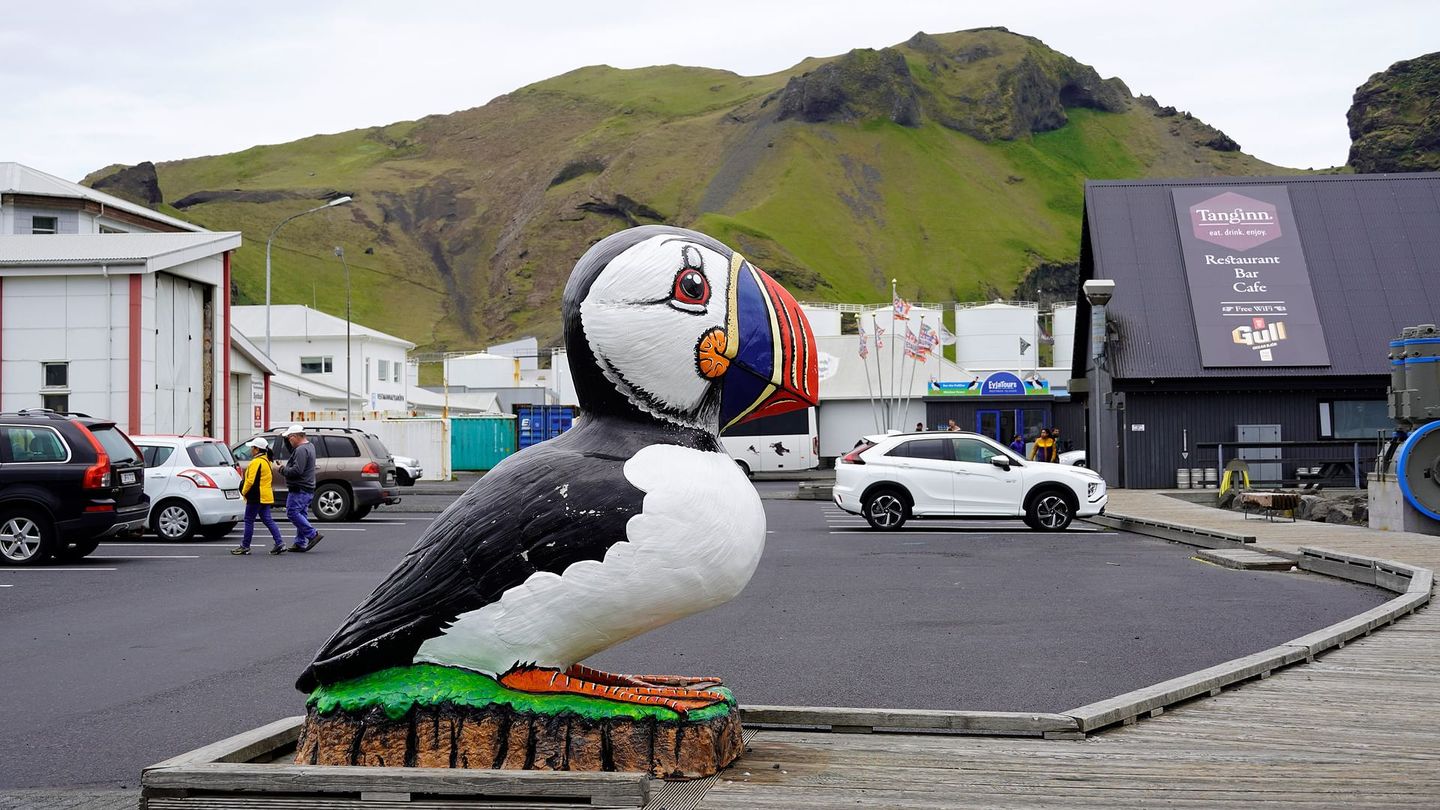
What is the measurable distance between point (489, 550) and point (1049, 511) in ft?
54.6

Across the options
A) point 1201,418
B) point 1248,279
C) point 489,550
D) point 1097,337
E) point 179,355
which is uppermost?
point 1248,279

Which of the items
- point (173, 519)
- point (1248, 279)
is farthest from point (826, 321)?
point (173, 519)

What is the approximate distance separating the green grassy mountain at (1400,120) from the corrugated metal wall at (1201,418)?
10865cm

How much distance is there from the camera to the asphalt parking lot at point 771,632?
7191mm

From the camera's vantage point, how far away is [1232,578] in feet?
42.8

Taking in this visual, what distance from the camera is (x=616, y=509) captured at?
4.18m

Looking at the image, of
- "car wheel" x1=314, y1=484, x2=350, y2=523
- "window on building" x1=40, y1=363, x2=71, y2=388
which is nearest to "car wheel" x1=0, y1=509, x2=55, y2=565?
"car wheel" x1=314, y1=484, x2=350, y2=523

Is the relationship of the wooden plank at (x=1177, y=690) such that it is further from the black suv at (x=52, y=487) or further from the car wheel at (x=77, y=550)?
the car wheel at (x=77, y=550)

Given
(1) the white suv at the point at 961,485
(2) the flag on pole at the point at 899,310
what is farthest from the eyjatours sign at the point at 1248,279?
(1) the white suv at the point at 961,485

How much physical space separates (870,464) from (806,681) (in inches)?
484

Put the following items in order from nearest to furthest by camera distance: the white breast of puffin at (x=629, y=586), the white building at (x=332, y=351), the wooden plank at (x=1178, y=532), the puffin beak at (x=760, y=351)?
1. the white breast of puffin at (x=629, y=586)
2. the puffin beak at (x=760, y=351)
3. the wooden plank at (x=1178, y=532)
4. the white building at (x=332, y=351)

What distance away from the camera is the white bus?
129 feet

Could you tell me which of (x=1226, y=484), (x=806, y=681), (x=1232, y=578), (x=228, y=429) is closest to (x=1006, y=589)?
(x=1232, y=578)

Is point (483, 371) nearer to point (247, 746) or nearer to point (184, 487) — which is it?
point (184, 487)
